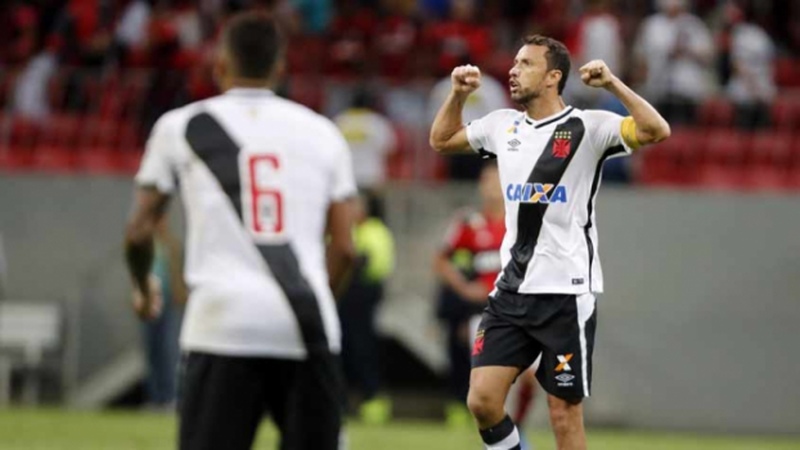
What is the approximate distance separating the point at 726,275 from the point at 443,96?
3633 mm

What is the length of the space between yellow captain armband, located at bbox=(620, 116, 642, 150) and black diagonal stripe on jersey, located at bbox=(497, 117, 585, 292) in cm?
25

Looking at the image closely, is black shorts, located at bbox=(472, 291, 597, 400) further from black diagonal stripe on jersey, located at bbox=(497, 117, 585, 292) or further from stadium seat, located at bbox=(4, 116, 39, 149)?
stadium seat, located at bbox=(4, 116, 39, 149)

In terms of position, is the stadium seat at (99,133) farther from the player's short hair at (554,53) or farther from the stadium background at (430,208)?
the player's short hair at (554,53)

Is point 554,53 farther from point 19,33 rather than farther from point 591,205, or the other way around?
point 19,33

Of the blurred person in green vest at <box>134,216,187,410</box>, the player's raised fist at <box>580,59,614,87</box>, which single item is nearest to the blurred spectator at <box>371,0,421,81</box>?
the blurred person in green vest at <box>134,216,187,410</box>

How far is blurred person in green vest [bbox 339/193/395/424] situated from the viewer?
18.8 metres

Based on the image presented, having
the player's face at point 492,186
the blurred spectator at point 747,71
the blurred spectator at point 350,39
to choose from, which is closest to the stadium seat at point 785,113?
the blurred spectator at point 747,71

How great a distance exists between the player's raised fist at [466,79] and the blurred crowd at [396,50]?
9505 mm

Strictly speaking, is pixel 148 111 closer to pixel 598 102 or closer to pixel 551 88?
pixel 598 102

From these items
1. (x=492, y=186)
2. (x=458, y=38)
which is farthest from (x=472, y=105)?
(x=492, y=186)

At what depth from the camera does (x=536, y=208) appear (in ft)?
29.4

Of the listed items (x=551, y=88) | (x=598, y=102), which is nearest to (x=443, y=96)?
(x=598, y=102)

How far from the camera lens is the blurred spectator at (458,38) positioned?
20266mm

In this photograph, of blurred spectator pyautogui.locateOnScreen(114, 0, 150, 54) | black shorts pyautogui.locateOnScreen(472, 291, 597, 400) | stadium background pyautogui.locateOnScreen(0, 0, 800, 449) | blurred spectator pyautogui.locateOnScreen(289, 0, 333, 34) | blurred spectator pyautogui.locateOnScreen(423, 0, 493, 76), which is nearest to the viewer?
black shorts pyautogui.locateOnScreen(472, 291, 597, 400)
